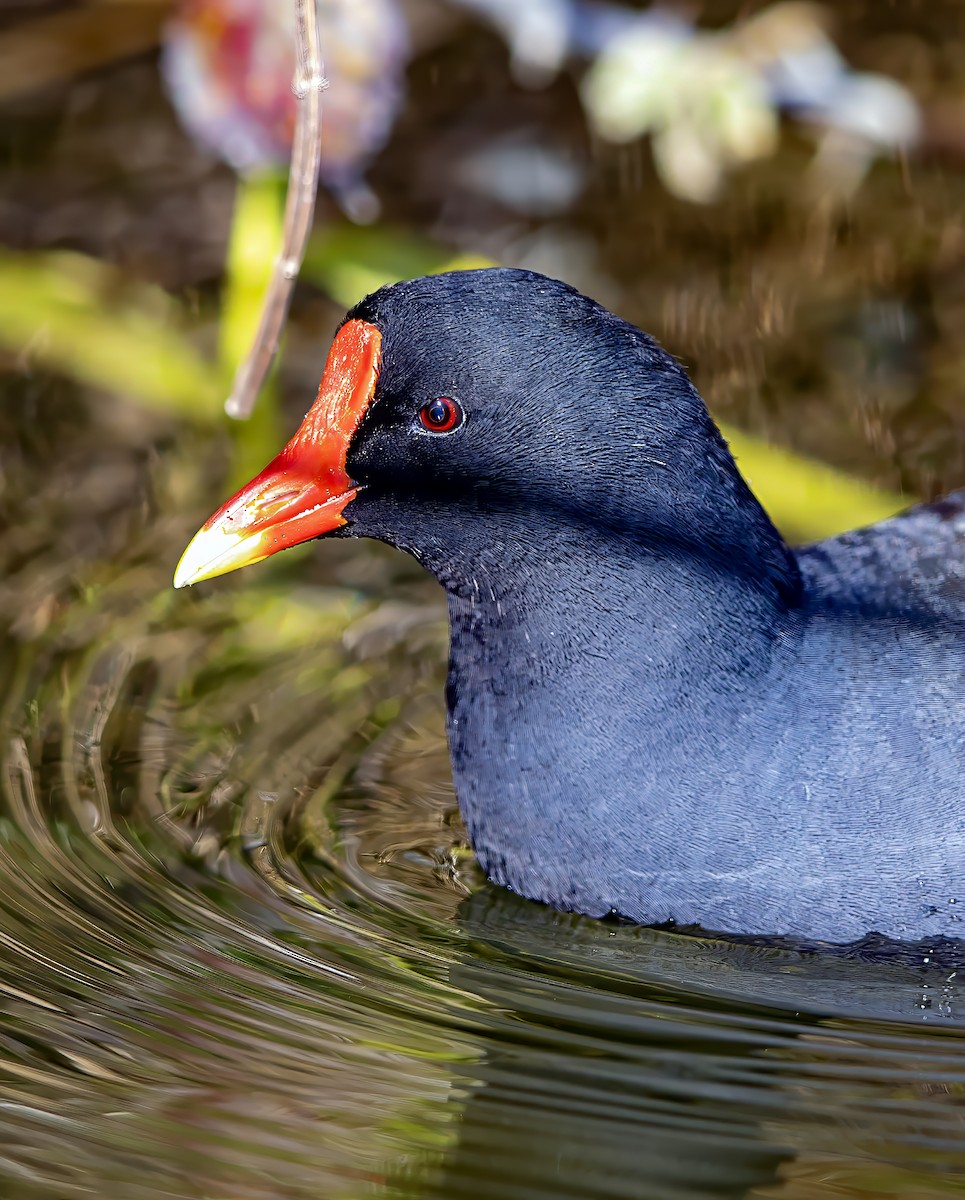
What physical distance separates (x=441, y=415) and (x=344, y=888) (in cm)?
80

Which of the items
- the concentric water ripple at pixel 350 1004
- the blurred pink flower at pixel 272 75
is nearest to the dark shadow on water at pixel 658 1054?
the concentric water ripple at pixel 350 1004

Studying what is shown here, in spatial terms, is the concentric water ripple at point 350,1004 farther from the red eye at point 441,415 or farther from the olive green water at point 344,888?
the red eye at point 441,415

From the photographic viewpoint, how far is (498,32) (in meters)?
6.07

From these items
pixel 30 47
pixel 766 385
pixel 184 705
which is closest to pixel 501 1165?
pixel 184 705

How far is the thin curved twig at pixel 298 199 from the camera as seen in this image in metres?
2.92

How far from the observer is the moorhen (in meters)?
2.76

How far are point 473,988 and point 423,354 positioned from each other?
3.03ft

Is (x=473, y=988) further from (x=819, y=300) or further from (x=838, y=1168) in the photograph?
(x=819, y=300)

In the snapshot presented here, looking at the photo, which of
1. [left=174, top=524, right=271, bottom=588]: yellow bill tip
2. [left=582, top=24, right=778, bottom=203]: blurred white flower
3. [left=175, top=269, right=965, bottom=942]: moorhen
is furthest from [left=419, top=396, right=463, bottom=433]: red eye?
[left=582, top=24, right=778, bottom=203]: blurred white flower

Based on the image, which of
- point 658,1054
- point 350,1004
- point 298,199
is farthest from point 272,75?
point 658,1054

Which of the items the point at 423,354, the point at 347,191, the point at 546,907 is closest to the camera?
the point at 423,354

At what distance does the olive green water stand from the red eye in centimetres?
77

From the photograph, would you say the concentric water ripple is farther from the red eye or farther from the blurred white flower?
the blurred white flower

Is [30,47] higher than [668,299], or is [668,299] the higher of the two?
[30,47]
